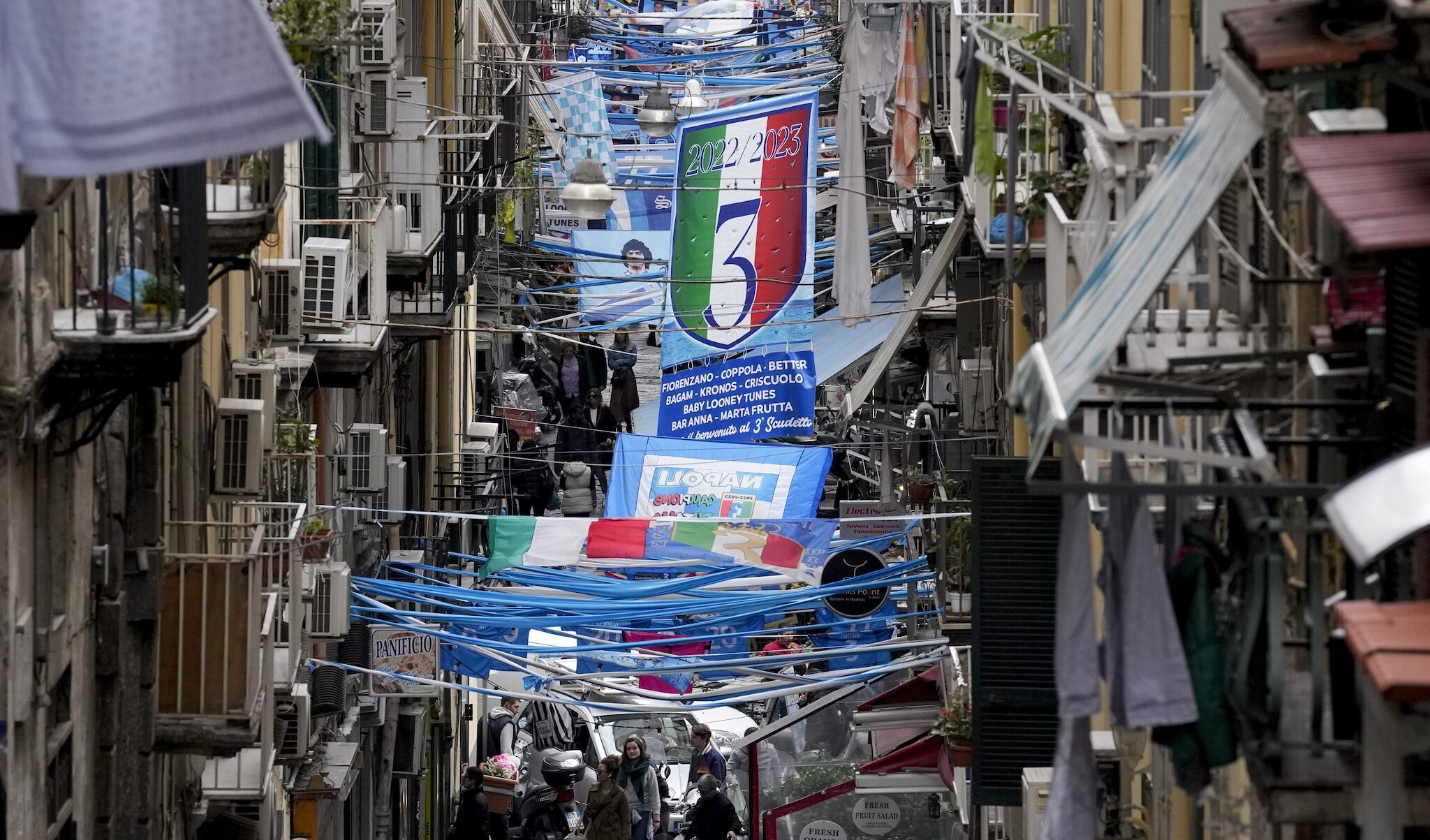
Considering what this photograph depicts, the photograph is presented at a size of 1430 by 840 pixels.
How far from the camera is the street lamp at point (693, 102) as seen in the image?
34.8 metres

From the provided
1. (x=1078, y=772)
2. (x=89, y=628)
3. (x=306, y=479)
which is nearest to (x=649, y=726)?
(x=306, y=479)

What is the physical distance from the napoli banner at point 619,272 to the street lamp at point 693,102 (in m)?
2.24

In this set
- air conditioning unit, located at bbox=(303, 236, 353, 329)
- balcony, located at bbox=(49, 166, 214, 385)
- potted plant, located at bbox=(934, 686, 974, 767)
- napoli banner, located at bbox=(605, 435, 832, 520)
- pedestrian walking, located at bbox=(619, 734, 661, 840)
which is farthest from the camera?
pedestrian walking, located at bbox=(619, 734, 661, 840)

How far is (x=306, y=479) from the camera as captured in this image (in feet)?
57.7

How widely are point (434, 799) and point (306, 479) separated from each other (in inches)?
508

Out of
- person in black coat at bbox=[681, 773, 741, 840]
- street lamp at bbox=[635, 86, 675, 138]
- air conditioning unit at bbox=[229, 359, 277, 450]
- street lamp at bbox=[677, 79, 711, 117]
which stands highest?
street lamp at bbox=[677, 79, 711, 117]

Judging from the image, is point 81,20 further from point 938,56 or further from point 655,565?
point 938,56

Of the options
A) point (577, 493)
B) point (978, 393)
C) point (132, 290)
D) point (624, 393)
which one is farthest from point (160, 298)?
point (624, 393)

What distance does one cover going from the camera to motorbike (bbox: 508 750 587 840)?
82.8ft

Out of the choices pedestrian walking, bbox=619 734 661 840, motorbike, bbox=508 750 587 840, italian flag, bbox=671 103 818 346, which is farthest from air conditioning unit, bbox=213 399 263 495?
motorbike, bbox=508 750 587 840

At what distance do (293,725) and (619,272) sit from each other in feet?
50.3

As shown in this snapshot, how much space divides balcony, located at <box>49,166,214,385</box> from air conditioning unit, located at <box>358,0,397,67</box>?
30.3ft

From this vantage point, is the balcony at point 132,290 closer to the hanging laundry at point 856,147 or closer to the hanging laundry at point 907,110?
the hanging laundry at point 856,147

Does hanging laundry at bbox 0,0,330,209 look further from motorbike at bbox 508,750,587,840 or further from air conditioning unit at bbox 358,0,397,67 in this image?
motorbike at bbox 508,750,587,840
